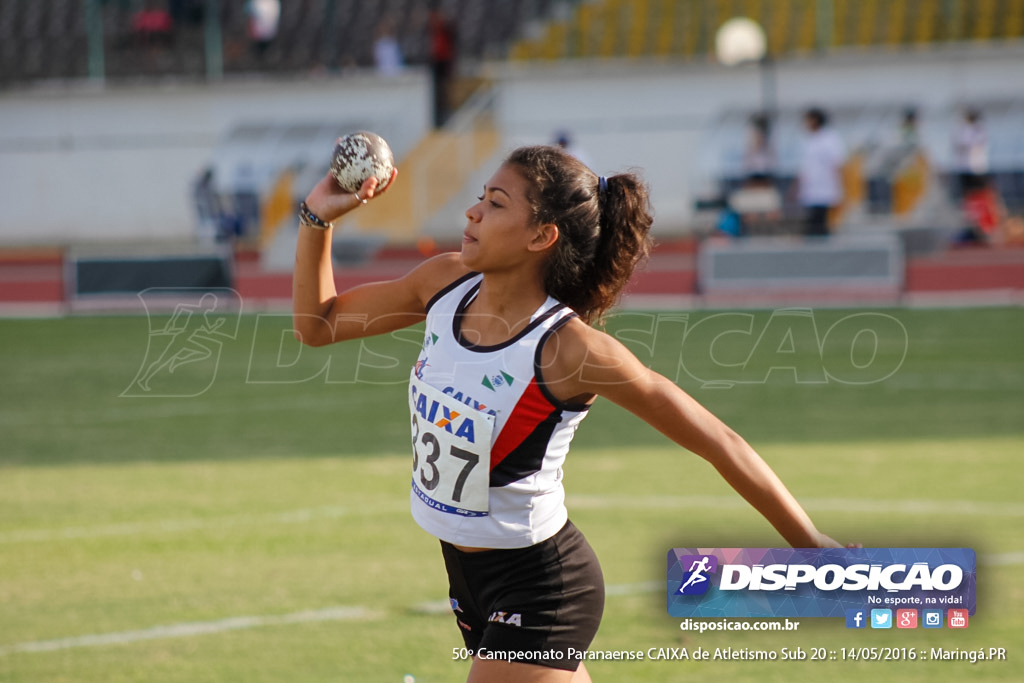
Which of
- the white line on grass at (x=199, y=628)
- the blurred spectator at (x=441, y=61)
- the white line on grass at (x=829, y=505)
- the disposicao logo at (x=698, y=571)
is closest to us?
the disposicao logo at (x=698, y=571)

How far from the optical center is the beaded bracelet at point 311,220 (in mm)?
4309

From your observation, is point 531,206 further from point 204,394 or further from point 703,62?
point 703,62

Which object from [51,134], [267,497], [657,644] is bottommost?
[51,134]

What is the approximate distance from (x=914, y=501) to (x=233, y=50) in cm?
3026

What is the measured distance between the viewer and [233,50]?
1419 inches

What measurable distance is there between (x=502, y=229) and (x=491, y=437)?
1.84 feet

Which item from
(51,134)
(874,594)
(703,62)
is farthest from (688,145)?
(874,594)

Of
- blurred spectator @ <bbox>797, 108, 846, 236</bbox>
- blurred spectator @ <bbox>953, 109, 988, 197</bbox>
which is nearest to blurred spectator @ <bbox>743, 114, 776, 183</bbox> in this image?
blurred spectator @ <bbox>797, 108, 846, 236</bbox>

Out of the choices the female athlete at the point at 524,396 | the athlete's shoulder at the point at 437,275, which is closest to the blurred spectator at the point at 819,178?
the athlete's shoulder at the point at 437,275

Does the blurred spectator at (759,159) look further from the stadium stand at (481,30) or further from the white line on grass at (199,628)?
the white line on grass at (199,628)

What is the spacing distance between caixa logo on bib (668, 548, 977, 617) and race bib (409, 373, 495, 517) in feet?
1.96

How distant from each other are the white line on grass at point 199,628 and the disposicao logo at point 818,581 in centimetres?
264

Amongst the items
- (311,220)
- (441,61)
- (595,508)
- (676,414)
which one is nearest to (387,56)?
(441,61)

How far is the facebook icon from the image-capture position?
388 cm
